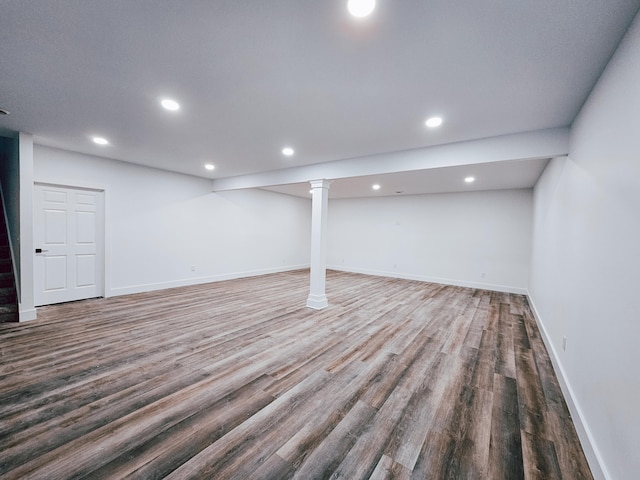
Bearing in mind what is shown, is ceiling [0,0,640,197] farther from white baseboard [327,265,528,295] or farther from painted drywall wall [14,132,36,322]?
white baseboard [327,265,528,295]

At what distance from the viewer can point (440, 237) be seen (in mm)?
7090

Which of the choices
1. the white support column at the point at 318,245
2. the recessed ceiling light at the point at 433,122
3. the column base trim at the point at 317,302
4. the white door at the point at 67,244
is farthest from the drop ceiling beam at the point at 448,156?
the white door at the point at 67,244

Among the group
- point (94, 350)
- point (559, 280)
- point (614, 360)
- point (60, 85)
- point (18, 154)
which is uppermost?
point (60, 85)

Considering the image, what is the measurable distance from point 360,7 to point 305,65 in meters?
0.61

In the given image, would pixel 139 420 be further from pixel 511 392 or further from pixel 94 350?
pixel 511 392

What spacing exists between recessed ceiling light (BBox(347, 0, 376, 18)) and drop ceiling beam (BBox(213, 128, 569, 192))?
8.01 ft

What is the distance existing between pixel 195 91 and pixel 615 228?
3.19 metres

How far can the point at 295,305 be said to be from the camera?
4.68m

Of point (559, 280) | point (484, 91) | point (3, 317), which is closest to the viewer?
point (484, 91)

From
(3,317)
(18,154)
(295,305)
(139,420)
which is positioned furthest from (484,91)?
(3,317)

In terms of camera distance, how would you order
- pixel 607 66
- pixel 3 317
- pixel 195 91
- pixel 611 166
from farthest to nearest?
pixel 3 317 → pixel 195 91 → pixel 607 66 → pixel 611 166

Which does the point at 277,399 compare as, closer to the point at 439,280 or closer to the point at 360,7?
the point at 360,7

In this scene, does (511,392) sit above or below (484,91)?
below

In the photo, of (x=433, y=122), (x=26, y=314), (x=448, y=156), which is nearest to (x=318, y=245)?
(x=448, y=156)
